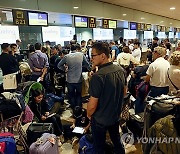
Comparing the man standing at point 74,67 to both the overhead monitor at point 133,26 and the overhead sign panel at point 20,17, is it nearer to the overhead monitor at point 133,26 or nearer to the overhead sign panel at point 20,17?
the overhead sign panel at point 20,17

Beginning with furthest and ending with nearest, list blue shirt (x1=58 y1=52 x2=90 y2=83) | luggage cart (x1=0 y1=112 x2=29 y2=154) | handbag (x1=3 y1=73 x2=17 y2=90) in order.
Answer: handbag (x1=3 y1=73 x2=17 y2=90) < blue shirt (x1=58 y1=52 x2=90 y2=83) < luggage cart (x1=0 y1=112 x2=29 y2=154)

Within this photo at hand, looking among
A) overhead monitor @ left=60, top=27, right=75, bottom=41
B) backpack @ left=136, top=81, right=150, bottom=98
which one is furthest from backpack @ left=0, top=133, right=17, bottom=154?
overhead monitor @ left=60, top=27, right=75, bottom=41

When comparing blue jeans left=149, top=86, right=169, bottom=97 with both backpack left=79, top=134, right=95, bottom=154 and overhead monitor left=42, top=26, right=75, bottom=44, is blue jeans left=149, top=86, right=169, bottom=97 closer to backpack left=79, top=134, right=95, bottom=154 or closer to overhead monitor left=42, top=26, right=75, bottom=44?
backpack left=79, top=134, right=95, bottom=154

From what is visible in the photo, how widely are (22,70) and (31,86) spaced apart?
190 cm

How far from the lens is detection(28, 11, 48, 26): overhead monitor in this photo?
4996mm

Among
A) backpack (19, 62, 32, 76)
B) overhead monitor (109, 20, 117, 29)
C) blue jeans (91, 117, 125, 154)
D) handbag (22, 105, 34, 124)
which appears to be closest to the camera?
blue jeans (91, 117, 125, 154)

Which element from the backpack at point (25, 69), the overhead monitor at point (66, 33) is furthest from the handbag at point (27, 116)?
the overhead monitor at point (66, 33)

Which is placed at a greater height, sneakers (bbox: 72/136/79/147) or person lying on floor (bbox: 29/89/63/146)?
person lying on floor (bbox: 29/89/63/146)

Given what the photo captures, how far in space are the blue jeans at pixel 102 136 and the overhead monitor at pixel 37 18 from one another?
3.66m

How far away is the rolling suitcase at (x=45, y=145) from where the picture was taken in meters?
2.26

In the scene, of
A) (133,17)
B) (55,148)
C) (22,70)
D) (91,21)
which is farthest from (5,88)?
(133,17)

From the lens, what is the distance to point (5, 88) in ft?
13.8

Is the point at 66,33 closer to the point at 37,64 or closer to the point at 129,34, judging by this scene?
the point at 37,64

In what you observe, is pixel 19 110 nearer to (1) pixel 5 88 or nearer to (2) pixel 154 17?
(1) pixel 5 88
